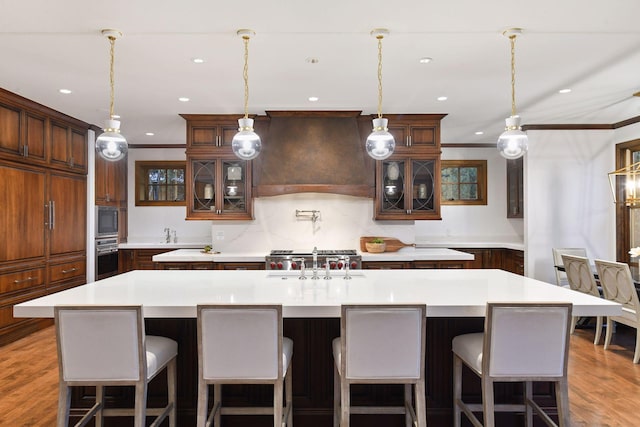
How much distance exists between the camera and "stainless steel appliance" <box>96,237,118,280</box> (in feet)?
19.7

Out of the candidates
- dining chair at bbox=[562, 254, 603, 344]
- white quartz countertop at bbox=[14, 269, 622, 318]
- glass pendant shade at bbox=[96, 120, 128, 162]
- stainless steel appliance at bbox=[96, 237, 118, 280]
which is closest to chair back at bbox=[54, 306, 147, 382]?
white quartz countertop at bbox=[14, 269, 622, 318]

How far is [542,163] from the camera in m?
5.79

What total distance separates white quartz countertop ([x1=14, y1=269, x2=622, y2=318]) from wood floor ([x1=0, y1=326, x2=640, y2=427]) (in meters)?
0.89

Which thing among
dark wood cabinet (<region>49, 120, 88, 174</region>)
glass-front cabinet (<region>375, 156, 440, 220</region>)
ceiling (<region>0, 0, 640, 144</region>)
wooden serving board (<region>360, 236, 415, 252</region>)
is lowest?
wooden serving board (<region>360, 236, 415, 252</region>)

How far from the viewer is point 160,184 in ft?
24.8

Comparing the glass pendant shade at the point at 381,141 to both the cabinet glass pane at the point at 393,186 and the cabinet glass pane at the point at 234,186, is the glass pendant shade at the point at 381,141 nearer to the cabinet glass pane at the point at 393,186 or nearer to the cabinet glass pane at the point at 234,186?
the cabinet glass pane at the point at 393,186

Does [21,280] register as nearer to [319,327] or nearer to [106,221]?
[106,221]

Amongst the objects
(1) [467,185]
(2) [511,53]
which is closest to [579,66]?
(2) [511,53]

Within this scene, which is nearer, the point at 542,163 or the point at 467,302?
the point at 467,302

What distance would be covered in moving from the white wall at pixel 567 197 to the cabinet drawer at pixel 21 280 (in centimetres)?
599

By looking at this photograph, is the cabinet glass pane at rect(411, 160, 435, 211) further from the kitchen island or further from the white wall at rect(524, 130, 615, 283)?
the kitchen island

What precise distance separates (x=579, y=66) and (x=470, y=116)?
6.04 ft

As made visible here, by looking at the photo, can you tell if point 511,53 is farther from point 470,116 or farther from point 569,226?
point 569,226

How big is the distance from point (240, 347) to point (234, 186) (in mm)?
3489
